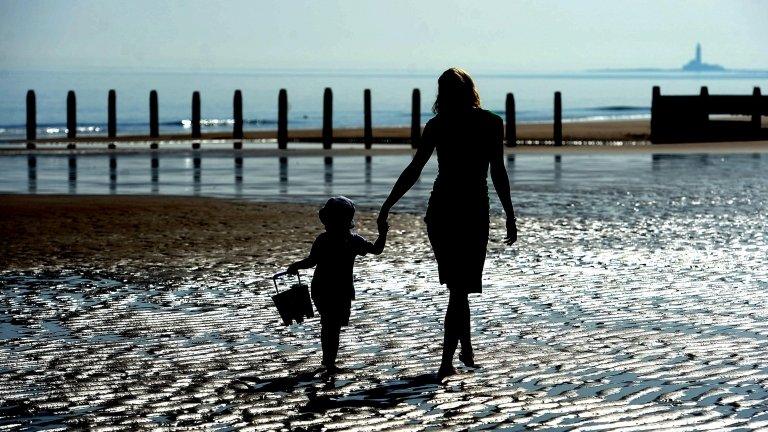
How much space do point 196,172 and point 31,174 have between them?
3.31 meters

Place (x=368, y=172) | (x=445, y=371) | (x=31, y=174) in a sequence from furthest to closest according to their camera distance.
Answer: (x=368, y=172) < (x=31, y=174) < (x=445, y=371)

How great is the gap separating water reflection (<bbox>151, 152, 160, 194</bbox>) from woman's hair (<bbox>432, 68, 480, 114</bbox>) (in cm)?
1573

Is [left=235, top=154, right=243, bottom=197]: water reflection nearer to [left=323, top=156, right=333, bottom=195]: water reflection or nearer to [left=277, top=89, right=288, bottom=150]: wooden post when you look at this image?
[left=323, top=156, right=333, bottom=195]: water reflection

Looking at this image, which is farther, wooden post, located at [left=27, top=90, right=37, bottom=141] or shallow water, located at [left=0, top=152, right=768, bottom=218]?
wooden post, located at [left=27, top=90, right=37, bottom=141]

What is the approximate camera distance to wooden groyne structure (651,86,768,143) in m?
45.9

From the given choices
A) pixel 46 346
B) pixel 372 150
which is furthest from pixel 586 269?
pixel 372 150

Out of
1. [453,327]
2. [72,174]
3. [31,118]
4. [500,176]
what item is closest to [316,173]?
[72,174]

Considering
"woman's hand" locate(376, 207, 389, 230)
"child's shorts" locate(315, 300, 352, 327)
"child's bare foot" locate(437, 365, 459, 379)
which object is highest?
"woman's hand" locate(376, 207, 389, 230)

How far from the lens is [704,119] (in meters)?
46.0

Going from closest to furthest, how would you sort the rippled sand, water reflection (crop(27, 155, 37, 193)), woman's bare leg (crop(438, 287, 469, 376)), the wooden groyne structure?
the rippled sand → woman's bare leg (crop(438, 287, 469, 376)) → water reflection (crop(27, 155, 37, 193)) → the wooden groyne structure

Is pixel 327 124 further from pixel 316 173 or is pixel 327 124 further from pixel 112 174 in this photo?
pixel 112 174

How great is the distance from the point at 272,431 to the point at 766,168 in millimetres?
25083

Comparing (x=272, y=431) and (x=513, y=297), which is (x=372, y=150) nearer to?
(x=513, y=297)

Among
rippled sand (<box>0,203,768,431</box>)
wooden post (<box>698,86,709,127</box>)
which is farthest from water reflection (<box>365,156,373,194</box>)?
wooden post (<box>698,86,709,127</box>)
